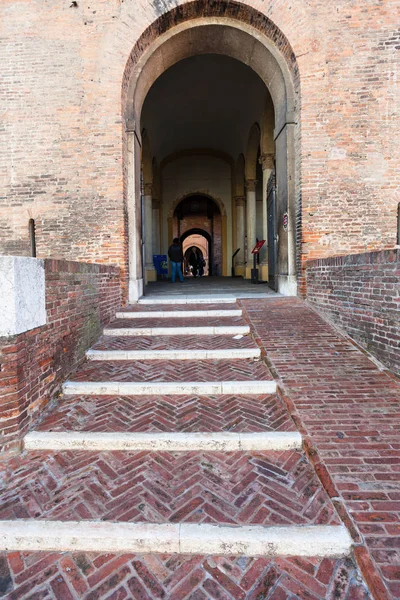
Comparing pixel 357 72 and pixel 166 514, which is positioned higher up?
pixel 357 72

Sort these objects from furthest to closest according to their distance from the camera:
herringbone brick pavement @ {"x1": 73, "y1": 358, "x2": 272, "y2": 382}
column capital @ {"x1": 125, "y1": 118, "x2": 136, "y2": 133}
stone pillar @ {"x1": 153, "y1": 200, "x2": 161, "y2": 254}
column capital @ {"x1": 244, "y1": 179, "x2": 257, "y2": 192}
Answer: stone pillar @ {"x1": 153, "y1": 200, "x2": 161, "y2": 254} < column capital @ {"x1": 244, "y1": 179, "x2": 257, "y2": 192} < column capital @ {"x1": 125, "y1": 118, "x2": 136, "y2": 133} < herringbone brick pavement @ {"x1": 73, "y1": 358, "x2": 272, "y2": 382}

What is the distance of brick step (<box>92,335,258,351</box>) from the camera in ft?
13.1

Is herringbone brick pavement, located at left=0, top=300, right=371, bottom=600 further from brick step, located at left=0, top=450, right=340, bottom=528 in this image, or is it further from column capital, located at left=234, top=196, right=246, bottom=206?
column capital, located at left=234, top=196, right=246, bottom=206

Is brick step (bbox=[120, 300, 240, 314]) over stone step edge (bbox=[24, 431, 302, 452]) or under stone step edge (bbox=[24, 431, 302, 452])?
→ over

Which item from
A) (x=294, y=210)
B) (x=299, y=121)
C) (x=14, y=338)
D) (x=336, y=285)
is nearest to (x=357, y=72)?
(x=299, y=121)

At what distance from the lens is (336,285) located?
470 cm

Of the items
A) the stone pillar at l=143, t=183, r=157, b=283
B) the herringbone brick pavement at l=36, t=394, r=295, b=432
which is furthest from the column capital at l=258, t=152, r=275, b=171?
the herringbone brick pavement at l=36, t=394, r=295, b=432

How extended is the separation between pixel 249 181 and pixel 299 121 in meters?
7.66

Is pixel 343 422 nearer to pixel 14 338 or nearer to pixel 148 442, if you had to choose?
pixel 148 442

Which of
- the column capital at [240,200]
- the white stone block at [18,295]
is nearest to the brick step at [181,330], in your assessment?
the white stone block at [18,295]

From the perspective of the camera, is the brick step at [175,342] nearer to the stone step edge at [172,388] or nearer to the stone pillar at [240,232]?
the stone step edge at [172,388]

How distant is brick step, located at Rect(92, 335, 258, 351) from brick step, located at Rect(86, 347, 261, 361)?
3.7 inches

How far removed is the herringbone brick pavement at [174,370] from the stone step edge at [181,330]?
756mm

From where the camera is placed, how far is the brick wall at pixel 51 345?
242cm
